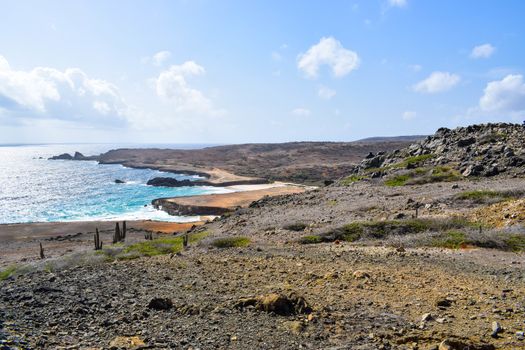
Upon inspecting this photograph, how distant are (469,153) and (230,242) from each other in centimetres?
4244

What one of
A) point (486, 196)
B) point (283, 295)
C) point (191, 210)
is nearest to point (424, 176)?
point (486, 196)

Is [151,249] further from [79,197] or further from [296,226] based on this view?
[79,197]

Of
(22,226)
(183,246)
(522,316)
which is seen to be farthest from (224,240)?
(22,226)

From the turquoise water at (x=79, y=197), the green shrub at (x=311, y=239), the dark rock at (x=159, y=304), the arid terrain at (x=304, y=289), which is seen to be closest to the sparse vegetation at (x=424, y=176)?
the arid terrain at (x=304, y=289)

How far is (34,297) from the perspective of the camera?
14.5 m

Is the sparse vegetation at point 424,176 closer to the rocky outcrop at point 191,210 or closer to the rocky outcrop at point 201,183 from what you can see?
the rocky outcrop at point 191,210

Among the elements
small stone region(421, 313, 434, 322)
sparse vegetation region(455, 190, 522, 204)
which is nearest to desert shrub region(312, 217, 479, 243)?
sparse vegetation region(455, 190, 522, 204)

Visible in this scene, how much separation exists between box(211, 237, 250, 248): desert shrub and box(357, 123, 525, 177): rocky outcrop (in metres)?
31.9

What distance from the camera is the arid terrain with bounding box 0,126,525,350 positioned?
11156mm

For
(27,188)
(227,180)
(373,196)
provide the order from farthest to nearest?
1. (227,180)
2. (27,188)
3. (373,196)

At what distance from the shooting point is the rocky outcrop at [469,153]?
49062 millimetres

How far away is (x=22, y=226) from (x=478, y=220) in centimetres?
6603

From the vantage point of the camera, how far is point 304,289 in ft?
50.8

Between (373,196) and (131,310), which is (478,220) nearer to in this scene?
(373,196)
